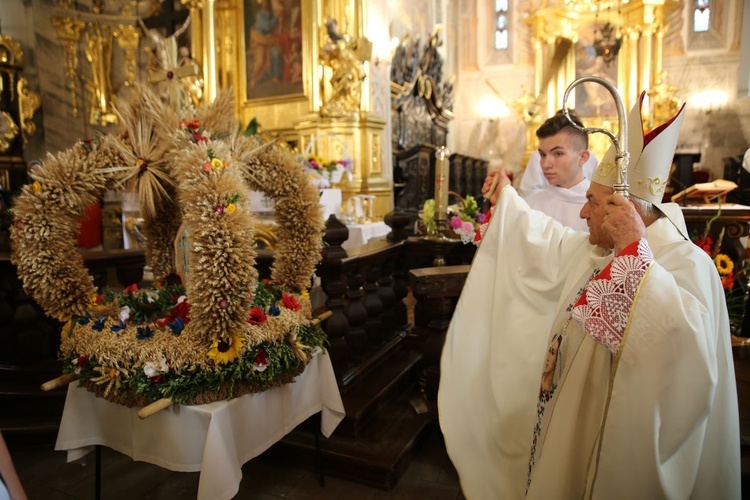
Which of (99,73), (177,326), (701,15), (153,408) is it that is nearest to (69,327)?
(177,326)

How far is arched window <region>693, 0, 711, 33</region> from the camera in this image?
12766 millimetres

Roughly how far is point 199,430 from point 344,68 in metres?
6.17

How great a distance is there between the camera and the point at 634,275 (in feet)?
4.47

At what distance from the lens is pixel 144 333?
188 cm

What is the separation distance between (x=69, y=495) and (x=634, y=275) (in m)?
2.79

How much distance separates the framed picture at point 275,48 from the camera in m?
7.57

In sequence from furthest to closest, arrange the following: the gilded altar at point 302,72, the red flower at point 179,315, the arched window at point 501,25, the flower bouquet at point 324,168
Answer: the arched window at point 501,25, the gilded altar at point 302,72, the flower bouquet at point 324,168, the red flower at point 179,315

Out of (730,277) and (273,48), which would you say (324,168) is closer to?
(273,48)

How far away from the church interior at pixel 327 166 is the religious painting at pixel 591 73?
5cm

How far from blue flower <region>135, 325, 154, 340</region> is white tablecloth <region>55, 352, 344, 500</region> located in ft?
0.93

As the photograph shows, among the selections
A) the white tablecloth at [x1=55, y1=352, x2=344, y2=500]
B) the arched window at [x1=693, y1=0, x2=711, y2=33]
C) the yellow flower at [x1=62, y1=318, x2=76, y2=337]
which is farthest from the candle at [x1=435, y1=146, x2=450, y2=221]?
the arched window at [x1=693, y1=0, x2=711, y2=33]

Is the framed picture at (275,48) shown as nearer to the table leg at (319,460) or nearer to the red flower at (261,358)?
the table leg at (319,460)

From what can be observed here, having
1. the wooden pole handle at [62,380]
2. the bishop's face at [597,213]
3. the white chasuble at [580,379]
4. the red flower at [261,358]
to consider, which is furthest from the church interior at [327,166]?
the white chasuble at [580,379]

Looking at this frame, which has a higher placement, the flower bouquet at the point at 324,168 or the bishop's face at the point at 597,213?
the flower bouquet at the point at 324,168
